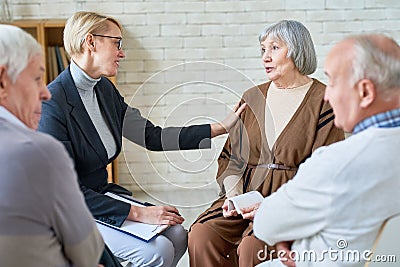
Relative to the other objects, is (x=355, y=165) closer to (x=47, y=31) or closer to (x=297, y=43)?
(x=297, y=43)

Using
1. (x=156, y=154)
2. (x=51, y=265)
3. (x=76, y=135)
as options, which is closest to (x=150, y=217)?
(x=76, y=135)

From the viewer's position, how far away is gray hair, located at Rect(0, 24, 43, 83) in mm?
1398

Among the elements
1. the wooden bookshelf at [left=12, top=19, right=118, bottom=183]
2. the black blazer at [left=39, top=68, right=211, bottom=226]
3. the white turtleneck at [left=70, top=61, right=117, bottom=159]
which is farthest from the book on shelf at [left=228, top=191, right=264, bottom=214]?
the wooden bookshelf at [left=12, top=19, right=118, bottom=183]

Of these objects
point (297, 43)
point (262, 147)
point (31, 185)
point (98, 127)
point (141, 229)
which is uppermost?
point (297, 43)

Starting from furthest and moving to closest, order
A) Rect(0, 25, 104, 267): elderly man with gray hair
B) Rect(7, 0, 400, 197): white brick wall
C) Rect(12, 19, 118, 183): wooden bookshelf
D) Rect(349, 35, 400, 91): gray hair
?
1. Rect(7, 0, 400, 197): white brick wall
2. Rect(12, 19, 118, 183): wooden bookshelf
3. Rect(349, 35, 400, 91): gray hair
4. Rect(0, 25, 104, 267): elderly man with gray hair

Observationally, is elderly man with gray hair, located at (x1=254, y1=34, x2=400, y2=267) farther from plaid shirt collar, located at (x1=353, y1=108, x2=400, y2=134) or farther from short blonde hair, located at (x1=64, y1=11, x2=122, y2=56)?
short blonde hair, located at (x1=64, y1=11, x2=122, y2=56)

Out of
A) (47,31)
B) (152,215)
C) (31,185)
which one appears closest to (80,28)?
(152,215)

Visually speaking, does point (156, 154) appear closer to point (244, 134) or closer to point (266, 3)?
point (266, 3)

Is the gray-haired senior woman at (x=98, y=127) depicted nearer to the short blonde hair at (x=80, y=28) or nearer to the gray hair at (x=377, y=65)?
the short blonde hair at (x=80, y=28)

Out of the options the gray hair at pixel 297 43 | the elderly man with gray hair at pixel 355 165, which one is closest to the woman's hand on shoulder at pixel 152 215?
the gray hair at pixel 297 43

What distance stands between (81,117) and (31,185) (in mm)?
1036

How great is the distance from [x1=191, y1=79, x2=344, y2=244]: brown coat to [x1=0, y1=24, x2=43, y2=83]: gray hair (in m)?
1.24

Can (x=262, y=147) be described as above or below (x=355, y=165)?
below

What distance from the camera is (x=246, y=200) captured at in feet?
7.80
